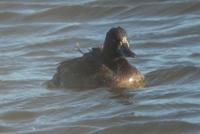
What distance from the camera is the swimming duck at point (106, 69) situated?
1347 centimetres

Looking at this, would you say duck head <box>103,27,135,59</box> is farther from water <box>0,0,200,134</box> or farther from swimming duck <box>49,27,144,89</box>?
water <box>0,0,200,134</box>

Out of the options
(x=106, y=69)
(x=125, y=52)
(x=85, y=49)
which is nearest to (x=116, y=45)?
(x=125, y=52)

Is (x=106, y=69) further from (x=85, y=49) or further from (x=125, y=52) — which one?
(x=85, y=49)

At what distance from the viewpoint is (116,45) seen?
44.8 ft

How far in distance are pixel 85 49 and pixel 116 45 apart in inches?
99.6

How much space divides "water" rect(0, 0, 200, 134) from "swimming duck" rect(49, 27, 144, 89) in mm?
205

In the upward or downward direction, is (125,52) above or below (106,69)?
above

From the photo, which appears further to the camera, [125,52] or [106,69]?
[106,69]

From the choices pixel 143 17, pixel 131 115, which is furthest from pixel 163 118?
pixel 143 17

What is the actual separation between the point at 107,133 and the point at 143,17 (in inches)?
280

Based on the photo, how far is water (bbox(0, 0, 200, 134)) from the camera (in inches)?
454

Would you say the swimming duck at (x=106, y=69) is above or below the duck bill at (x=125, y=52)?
below

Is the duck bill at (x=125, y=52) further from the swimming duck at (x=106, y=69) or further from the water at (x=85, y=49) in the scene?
the water at (x=85, y=49)

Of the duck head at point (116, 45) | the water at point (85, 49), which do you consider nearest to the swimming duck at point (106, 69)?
the duck head at point (116, 45)
